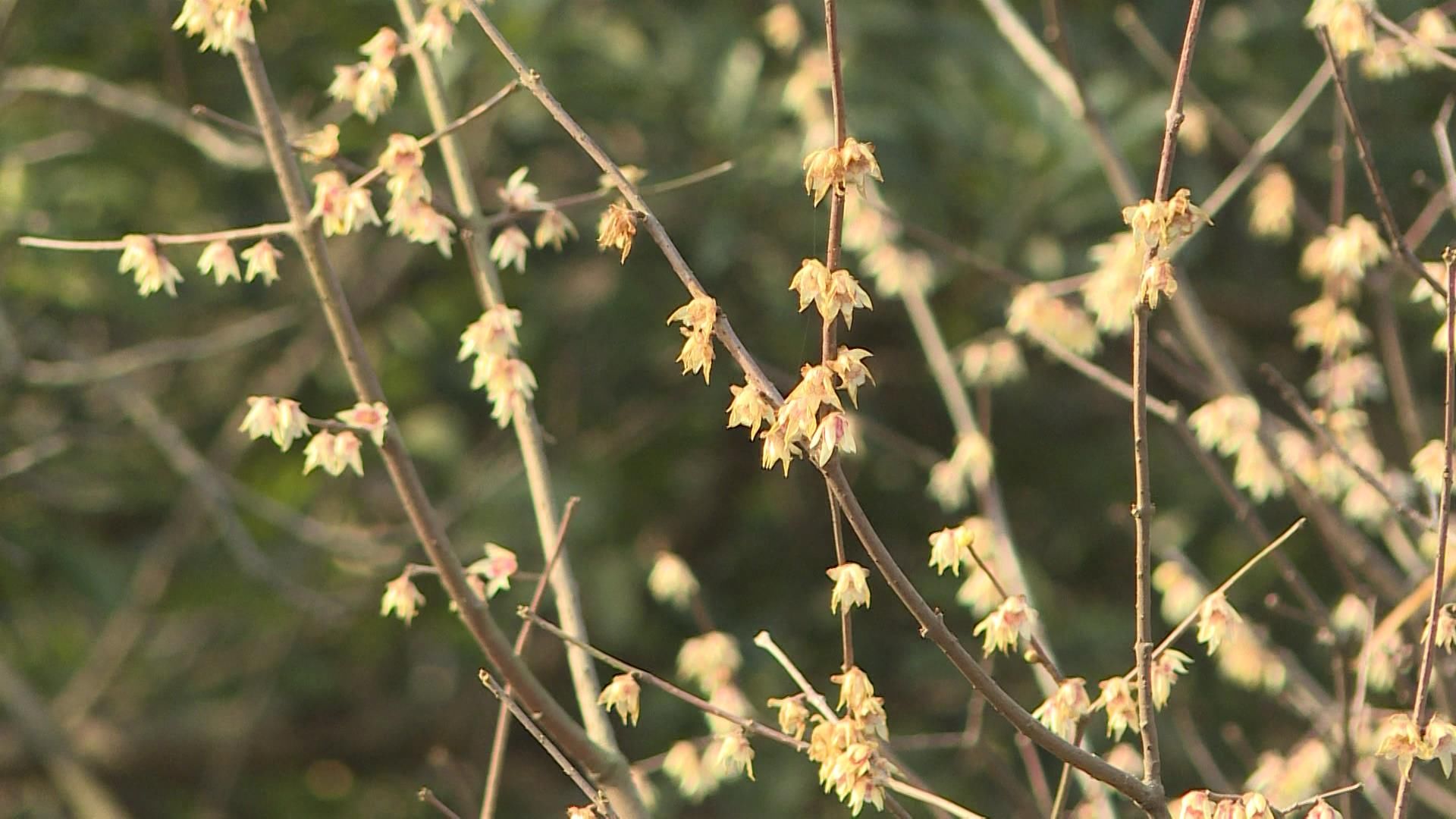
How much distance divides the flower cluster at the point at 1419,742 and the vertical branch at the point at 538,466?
3.06 ft

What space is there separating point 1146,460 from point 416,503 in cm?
86

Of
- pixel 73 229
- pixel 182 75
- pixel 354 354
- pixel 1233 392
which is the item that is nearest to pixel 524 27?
pixel 182 75

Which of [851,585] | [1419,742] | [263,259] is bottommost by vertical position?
[1419,742]

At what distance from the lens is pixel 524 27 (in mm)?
4297

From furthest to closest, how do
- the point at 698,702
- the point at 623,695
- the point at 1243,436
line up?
the point at 1243,436, the point at 623,695, the point at 698,702

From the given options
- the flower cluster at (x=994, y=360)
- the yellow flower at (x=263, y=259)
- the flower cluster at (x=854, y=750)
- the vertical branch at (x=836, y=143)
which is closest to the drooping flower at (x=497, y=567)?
the yellow flower at (x=263, y=259)

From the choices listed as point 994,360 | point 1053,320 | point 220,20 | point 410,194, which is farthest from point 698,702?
point 994,360

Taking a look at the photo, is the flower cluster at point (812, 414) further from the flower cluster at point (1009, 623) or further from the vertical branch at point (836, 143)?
the flower cluster at point (1009, 623)

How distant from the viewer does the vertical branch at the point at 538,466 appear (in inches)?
82.7

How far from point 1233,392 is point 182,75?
2.82 meters

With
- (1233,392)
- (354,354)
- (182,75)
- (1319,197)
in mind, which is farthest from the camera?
(1319,197)

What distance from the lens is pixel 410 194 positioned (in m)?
1.81

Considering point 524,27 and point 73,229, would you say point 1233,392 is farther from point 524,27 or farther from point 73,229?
point 73,229

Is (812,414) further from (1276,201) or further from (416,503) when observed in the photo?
(1276,201)
